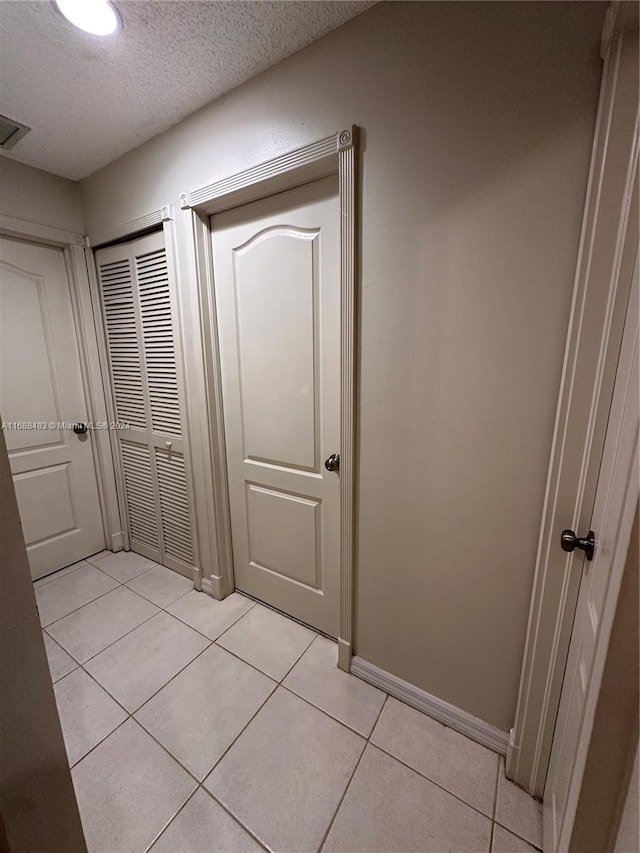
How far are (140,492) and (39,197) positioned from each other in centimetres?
185

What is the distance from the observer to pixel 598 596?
730 millimetres

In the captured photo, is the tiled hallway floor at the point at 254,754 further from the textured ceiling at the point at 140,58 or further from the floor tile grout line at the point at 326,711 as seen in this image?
the textured ceiling at the point at 140,58

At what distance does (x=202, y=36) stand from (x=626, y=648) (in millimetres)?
1965

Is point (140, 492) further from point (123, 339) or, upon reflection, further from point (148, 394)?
point (123, 339)

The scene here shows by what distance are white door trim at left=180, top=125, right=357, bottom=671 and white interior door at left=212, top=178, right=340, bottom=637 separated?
5cm

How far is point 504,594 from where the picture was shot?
112 cm

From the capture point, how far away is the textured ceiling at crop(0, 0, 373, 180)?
1.04 m

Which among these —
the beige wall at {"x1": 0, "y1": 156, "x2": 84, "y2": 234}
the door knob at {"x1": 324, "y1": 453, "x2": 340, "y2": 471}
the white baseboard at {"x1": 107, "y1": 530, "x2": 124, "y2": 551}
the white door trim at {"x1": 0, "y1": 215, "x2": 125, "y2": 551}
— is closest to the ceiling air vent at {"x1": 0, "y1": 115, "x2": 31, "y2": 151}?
the beige wall at {"x1": 0, "y1": 156, "x2": 84, "y2": 234}

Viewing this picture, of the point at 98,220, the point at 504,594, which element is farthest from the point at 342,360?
the point at 98,220

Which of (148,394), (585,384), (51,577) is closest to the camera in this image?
(585,384)

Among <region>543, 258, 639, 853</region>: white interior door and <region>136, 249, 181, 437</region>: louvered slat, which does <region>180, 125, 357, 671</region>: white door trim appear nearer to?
<region>136, 249, 181, 437</region>: louvered slat

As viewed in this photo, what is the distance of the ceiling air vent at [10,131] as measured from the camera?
1507 mm

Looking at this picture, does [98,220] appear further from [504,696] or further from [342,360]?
[504,696]

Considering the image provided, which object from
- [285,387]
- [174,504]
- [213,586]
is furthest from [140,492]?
[285,387]
